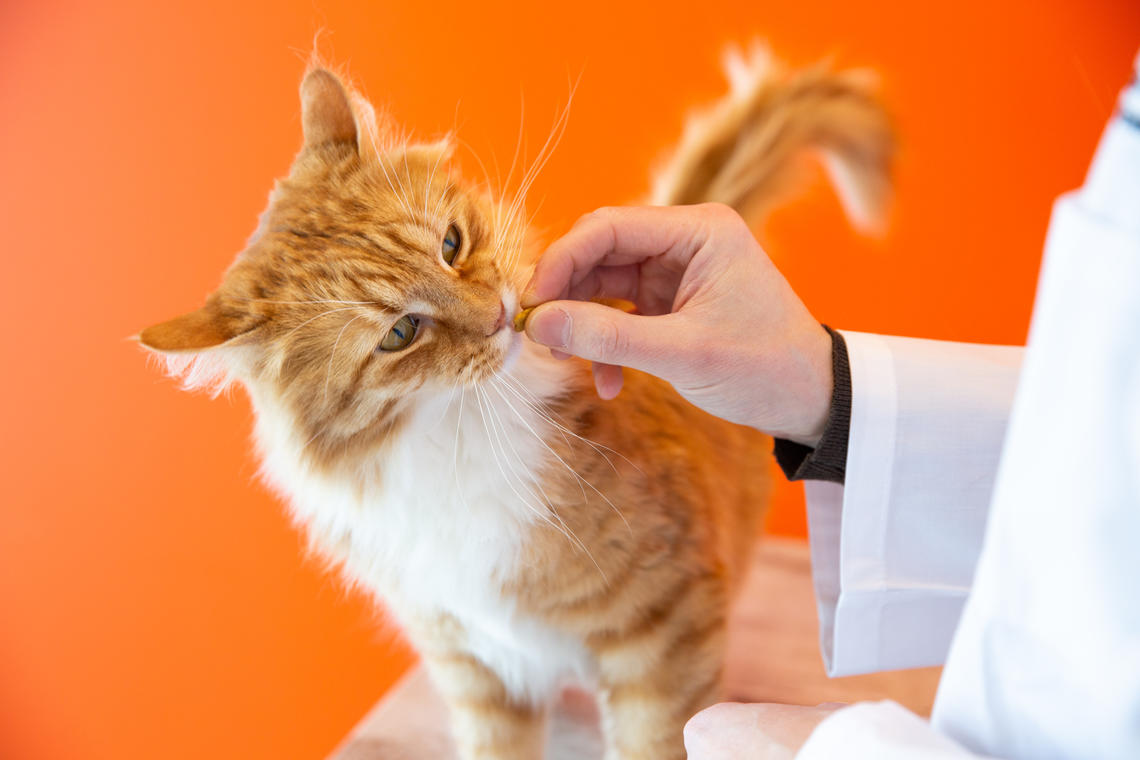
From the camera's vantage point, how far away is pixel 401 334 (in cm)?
111

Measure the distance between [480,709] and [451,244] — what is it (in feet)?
2.91

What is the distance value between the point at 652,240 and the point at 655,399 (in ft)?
1.31

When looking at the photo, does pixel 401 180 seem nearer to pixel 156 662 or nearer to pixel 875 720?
pixel 875 720

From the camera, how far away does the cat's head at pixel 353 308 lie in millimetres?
1082

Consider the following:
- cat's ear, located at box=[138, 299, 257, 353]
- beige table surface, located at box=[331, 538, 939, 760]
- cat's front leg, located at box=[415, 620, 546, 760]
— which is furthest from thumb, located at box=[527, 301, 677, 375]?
beige table surface, located at box=[331, 538, 939, 760]

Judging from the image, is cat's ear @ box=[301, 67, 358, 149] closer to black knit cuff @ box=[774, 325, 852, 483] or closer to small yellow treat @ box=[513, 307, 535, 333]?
small yellow treat @ box=[513, 307, 535, 333]

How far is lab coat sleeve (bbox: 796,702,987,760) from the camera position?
505mm

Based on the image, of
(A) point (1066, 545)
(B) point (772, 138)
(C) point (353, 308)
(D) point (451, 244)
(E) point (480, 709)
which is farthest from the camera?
(B) point (772, 138)

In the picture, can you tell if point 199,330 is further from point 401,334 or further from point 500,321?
point 500,321

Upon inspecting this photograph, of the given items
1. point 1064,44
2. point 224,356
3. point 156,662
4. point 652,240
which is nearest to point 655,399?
point 652,240

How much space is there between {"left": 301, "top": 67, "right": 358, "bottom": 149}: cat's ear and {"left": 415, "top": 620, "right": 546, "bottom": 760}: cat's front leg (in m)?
0.89

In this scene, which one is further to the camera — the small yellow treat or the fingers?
the fingers

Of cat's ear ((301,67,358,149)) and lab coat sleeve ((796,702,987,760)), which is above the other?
cat's ear ((301,67,358,149))


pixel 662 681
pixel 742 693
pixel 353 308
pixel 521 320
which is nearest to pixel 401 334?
pixel 353 308
